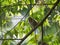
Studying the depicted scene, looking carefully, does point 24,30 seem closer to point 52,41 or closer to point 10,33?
point 10,33

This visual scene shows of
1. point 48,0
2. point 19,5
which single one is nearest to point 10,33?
point 19,5

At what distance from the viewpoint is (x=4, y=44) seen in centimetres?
114

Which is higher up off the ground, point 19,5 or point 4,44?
point 19,5

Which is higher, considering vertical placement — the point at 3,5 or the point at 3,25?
the point at 3,5

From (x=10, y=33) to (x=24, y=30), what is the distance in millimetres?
95

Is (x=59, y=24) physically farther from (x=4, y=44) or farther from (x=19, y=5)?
(x=4, y=44)

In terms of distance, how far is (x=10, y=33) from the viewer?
123 centimetres

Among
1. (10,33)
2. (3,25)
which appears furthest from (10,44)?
(3,25)

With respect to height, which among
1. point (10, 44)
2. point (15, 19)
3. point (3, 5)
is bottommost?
point (10, 44)

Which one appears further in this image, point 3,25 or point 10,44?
point 3,25

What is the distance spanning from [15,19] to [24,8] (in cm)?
10

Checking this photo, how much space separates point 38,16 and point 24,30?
140mm

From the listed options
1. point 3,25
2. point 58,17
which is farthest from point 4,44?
point 58,17

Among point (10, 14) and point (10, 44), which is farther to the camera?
point (10, 14)
